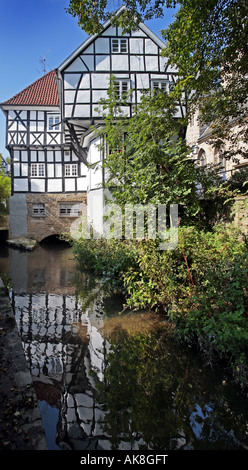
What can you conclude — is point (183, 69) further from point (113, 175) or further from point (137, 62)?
point (137, 62)

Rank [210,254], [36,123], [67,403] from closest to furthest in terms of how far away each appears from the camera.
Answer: [67,403] → [210,254] → [36,123]

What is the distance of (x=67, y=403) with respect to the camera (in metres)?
3.04

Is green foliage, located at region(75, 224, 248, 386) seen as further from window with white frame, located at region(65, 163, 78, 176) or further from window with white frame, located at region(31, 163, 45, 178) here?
window with white frame, located at region(31, 163, 45, 178)

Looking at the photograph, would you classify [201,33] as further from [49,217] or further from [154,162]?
[49,217]

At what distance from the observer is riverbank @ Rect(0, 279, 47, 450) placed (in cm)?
212

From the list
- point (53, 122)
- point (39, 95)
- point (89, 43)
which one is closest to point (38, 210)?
point (53, 122)

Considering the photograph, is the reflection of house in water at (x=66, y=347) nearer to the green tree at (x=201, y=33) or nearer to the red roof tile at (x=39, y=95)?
the green tree at (x=201, y=33)

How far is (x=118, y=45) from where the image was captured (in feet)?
43.2

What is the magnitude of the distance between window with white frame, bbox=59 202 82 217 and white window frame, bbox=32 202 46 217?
49.8 inches

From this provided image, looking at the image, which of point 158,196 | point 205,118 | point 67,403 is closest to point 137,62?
point 205,118

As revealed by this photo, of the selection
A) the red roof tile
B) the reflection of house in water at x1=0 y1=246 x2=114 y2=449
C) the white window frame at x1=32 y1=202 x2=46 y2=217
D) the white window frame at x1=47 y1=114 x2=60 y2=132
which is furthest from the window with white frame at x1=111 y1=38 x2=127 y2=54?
the reflection of house in water at x1=0 y1=246 x2=114 y2=449

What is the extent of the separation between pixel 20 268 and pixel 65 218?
27.5 ft

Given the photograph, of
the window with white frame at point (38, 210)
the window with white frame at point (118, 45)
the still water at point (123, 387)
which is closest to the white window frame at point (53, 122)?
the window with white frame at point (38, 210)

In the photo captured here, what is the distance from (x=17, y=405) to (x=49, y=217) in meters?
17.3
